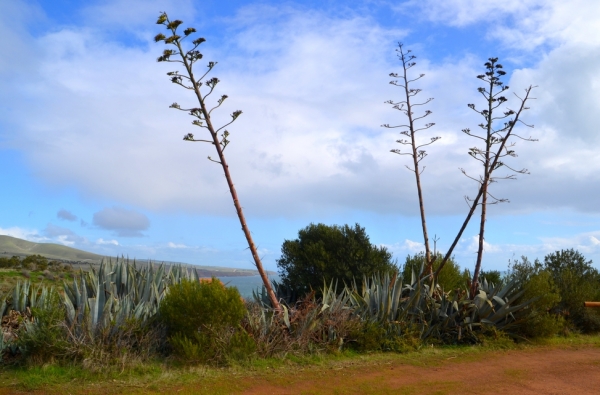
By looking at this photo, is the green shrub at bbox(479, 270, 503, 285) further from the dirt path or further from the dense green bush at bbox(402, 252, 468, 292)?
the dirt path

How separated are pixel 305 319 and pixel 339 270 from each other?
5064 millimetres

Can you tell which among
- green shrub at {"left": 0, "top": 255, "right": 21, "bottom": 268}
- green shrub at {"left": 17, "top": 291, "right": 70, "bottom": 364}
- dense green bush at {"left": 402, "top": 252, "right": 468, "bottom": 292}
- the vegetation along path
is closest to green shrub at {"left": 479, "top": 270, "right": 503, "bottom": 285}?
dense green bush at {"left": 402, "top": 252, "right": 468, "bottom": 292}

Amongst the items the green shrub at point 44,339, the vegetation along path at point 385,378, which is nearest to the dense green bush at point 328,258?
the vegetation along path at point 385,378

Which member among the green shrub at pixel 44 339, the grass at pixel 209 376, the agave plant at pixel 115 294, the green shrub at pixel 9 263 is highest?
the green shrub at pixel 9 263

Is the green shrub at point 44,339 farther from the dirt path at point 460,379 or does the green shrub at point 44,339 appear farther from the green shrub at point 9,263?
the green shrub at point 9,263

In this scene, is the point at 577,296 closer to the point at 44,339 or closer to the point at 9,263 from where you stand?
the point at 44,339

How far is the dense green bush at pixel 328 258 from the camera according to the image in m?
15.2

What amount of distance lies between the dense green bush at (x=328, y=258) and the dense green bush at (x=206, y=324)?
5.61m

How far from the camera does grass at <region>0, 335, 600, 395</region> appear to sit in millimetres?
7609

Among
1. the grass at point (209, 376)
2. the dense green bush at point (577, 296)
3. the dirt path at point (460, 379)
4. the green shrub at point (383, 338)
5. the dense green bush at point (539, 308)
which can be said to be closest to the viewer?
the grass at point (209, 376)

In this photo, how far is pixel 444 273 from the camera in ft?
48.6

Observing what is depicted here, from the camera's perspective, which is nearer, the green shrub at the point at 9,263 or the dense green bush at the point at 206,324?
the dense green bush at the point at 206,324

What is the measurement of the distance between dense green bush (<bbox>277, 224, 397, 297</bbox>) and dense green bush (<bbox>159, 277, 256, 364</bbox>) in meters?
5.61

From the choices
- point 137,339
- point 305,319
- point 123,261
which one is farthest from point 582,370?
point 123,261
